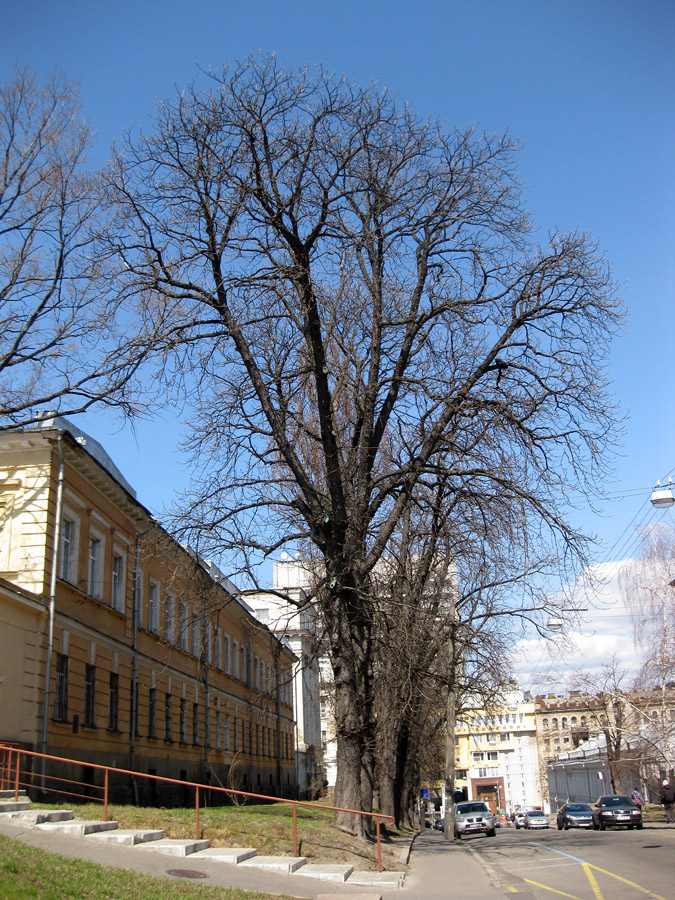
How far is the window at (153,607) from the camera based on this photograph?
1135 inches

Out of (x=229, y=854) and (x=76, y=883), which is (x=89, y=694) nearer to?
(x=229, y=854)

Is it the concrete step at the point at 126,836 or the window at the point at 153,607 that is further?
the window at the point at 153,607

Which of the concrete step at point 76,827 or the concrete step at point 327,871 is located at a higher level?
the concrete step at point 76,827

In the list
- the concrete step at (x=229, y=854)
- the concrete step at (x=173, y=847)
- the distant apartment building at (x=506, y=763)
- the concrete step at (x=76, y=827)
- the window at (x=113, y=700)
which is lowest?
the distant apartment building at (x=506, y=763)

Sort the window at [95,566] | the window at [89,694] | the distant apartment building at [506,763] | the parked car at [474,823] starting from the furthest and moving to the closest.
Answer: the distant apartment building at [506,763]
the parked car at [474,823]
the window at [95,566]
the window at [89,694]

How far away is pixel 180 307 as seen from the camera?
16688 millimetres

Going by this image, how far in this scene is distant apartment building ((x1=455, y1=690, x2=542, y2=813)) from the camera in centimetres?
11400

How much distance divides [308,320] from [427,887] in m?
10.2

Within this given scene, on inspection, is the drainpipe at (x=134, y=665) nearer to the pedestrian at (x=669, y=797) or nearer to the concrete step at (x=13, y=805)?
the concrete step at (x=13, y=805)

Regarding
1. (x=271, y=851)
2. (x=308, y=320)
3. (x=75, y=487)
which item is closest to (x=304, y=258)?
(x=308, y=320)

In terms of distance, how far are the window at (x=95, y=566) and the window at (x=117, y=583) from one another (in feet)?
3.96

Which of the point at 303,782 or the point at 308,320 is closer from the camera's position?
the point at 308,320

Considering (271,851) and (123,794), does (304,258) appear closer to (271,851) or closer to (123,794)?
(271,851)

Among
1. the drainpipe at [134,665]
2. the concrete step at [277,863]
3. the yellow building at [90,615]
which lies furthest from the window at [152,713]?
the concrete step at [277,863]
